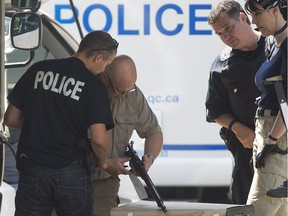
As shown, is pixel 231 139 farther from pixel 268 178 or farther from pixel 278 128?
pixel 278 128

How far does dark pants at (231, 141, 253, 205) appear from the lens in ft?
17.7

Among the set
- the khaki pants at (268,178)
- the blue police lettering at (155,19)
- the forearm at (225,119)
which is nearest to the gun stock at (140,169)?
the khaki pants at (268,178)

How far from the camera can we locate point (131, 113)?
506 centimetres

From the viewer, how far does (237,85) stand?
5230 mm

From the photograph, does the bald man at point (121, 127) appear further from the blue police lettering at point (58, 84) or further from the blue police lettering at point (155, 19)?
the blue police lettering at point (155, 19)

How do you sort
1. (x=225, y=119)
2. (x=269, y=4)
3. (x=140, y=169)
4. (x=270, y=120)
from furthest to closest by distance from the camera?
1. (x=225, y=119)
2. (x=140, y=169)
3. (x=270, y=120)
4. (x=269, y=4)

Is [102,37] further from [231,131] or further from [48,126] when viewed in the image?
[231,131]

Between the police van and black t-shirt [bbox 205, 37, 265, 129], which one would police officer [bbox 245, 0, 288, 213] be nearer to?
black t-shirt [bbox 205, 37, 265, 129]

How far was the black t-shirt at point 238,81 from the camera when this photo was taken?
5195 millimetres

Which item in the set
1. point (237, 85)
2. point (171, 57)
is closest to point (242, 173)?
point (237, 85)

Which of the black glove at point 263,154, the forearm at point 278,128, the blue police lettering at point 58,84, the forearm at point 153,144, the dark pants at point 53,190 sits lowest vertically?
the dark pants at point 53,190

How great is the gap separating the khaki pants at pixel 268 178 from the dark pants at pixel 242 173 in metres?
0.64

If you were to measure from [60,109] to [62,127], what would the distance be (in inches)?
3.5

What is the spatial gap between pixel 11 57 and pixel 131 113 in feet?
6.16
